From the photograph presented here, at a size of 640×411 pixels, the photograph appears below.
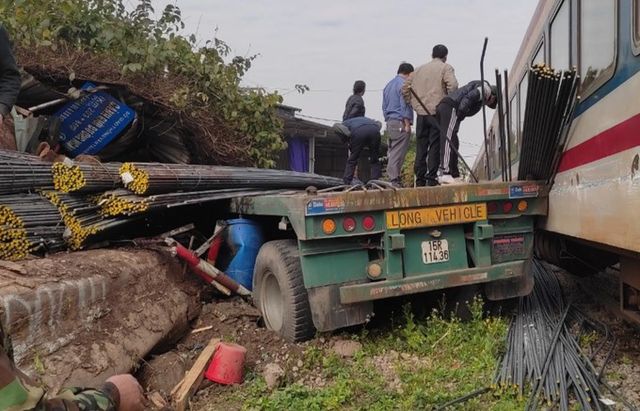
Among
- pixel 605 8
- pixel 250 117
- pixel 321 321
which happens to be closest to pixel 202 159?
pixel 250 117

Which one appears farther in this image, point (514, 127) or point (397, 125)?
point (514, 127)

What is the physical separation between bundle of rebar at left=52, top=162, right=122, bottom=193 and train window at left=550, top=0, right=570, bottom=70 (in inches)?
157

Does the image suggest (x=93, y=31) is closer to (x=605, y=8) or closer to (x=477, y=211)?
(x=477, y=211)

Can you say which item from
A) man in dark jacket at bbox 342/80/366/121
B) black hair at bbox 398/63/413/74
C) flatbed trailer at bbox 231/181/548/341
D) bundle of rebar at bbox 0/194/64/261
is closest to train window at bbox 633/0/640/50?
flatbed trailer at bbox 231/181/548/341

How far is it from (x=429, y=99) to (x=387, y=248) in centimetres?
319

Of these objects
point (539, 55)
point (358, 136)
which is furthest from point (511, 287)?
point (358, 136)

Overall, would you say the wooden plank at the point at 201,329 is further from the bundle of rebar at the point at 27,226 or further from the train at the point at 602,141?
the train at the point at 602,141

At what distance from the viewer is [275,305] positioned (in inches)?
194

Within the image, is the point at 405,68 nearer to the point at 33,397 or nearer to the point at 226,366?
the point at 226,366

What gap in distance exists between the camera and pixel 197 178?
223 inches

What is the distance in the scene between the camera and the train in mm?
3207

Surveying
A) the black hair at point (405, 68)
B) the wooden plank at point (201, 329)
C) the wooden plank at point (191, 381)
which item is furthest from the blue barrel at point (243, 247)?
the black hair at point (405, 68)

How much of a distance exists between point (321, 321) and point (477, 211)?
150cm

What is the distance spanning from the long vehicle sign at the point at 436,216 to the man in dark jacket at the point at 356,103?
409 cm
